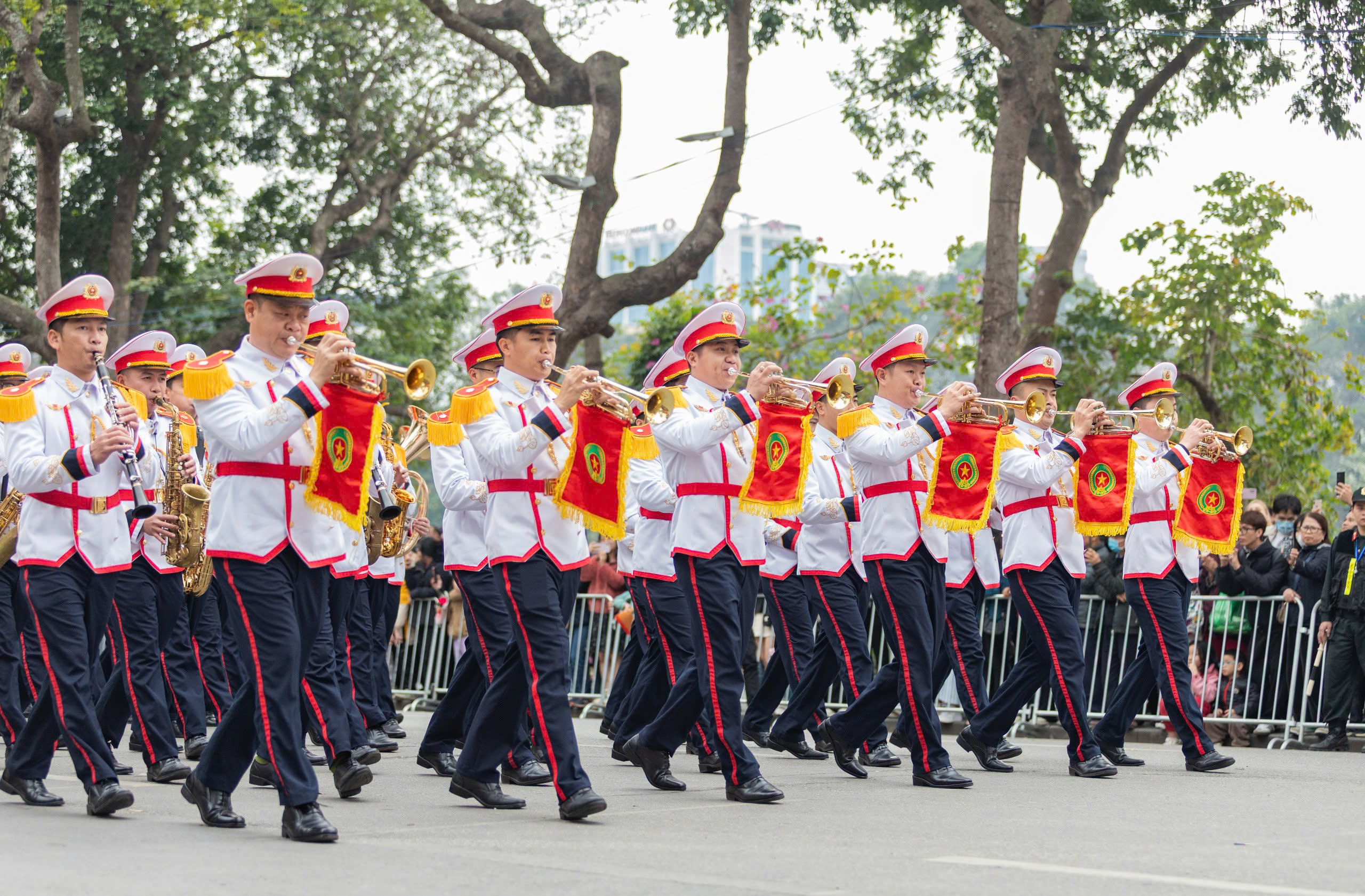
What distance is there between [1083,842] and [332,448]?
10.4ft

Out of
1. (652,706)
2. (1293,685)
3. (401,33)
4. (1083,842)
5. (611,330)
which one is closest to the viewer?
(1083,842)

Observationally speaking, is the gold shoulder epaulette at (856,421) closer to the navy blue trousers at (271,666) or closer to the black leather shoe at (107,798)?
the navy blue trousers at (271,666)

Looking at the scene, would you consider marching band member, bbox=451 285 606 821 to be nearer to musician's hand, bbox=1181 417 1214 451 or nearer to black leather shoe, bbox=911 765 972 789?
black leather shoe, bbox=911 765 972 789

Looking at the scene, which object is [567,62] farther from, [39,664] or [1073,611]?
[39,664]

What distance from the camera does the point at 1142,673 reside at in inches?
409

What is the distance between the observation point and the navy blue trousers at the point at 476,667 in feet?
26.5

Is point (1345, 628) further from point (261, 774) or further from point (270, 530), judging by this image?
point (270, 530)

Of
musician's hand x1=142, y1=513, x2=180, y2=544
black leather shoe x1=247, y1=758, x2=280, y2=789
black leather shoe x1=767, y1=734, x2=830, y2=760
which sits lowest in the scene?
black leather shoe x1=247, y1=758, x2=280, y2=789

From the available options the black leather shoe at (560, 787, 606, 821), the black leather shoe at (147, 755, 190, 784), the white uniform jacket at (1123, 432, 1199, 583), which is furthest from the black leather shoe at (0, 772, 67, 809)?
the white uniform jacket at (1123, 432, 1199, 583)

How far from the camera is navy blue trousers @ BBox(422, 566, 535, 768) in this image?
26.5 feet

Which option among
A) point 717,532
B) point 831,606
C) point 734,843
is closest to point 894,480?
point 717,532

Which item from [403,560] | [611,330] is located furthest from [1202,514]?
[611,330]

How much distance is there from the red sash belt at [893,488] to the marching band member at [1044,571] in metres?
0.90

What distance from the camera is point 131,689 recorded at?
28.4 feet
